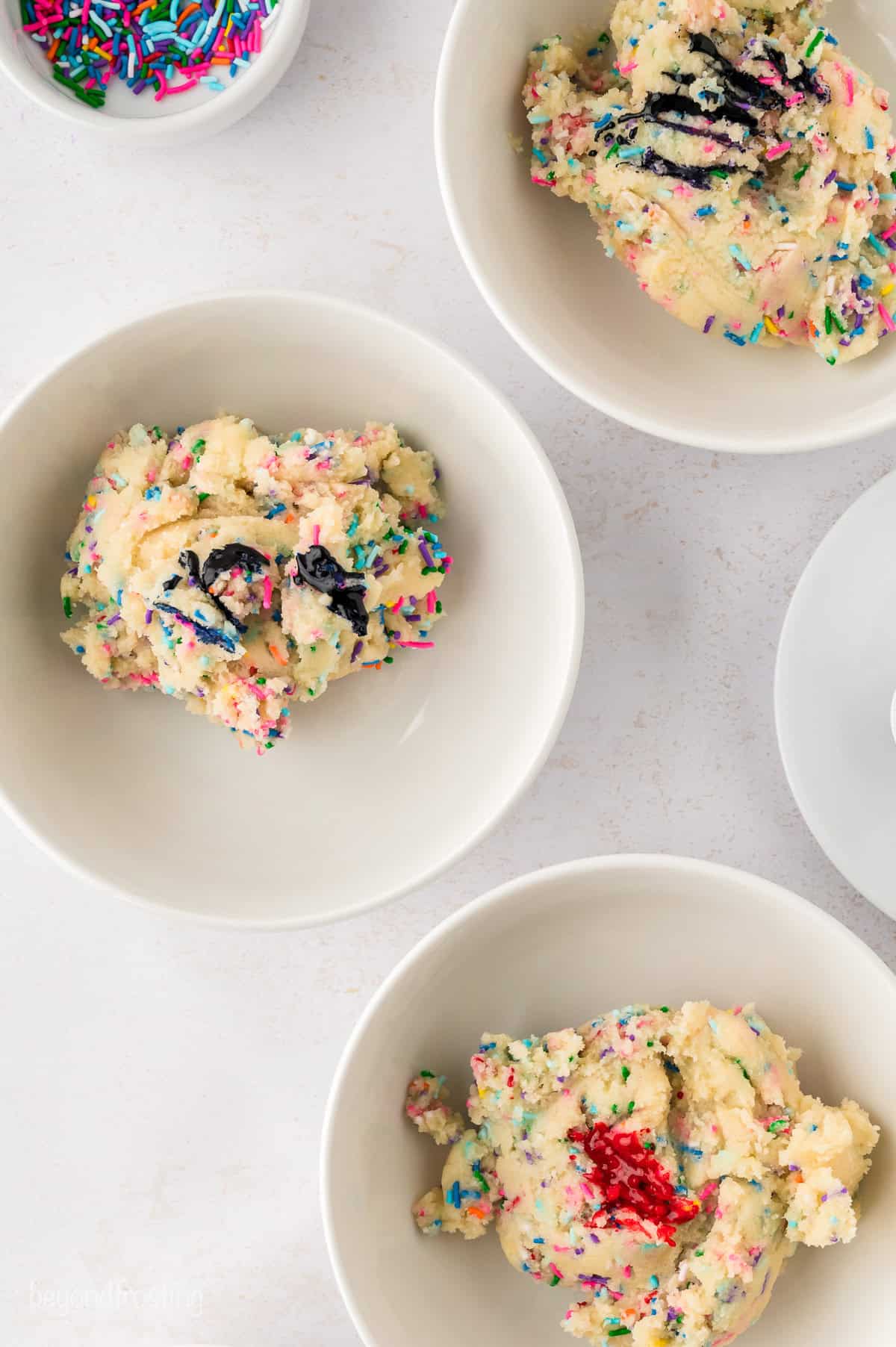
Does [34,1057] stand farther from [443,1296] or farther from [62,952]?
[443,1296]

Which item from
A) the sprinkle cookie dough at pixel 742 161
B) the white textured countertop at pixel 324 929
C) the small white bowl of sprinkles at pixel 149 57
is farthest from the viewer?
the white textured countertop at pixel 324 929

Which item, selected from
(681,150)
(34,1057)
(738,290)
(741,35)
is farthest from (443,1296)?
(741,35)

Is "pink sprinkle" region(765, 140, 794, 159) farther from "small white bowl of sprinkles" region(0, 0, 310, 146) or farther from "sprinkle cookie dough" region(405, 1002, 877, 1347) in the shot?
"sprinkle cookie dough" region(405, 1002, 877, 1347)

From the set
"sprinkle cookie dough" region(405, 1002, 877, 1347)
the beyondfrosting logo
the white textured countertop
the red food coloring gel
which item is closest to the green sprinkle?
the white textured countertop

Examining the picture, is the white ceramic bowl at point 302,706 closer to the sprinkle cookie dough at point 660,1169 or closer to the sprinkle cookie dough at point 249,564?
the sprinkle cookie dough at point 249,564

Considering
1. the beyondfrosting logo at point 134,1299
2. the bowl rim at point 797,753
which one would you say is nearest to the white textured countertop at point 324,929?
the beyondfrosting logo at point 134,1299

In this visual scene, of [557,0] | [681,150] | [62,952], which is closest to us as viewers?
[681,150]

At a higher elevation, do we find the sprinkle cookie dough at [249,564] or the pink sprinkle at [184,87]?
the pink sprinkle at [184,87]
